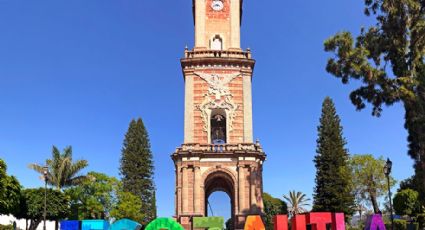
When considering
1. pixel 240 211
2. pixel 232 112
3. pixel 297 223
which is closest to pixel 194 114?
pixel 232 112

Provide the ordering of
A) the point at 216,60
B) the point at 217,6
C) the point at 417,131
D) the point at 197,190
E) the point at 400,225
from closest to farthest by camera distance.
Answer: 1. the point at 417,131
2. the point at 400,225
3. the point at 197,190
4. the point at 216,60
5. the point at 217,6

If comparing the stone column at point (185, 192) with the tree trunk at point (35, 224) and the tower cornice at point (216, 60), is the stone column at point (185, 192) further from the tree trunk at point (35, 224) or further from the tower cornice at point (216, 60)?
the tree trunk at point (35, 224)

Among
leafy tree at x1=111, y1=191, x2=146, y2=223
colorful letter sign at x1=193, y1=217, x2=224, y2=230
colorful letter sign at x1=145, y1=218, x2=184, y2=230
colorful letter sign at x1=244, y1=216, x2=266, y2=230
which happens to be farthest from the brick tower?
colorful letter sign at x1=145, y1=218, x2=184, y2=230

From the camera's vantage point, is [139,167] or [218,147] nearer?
[218,147]

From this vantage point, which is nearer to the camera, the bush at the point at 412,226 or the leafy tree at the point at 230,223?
the bush at the point at 412,226

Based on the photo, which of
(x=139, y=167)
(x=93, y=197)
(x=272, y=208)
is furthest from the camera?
(x=272, y=208)

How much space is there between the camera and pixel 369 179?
166ft

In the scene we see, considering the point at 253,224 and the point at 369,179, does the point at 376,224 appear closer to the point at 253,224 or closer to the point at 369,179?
the point at 253,224

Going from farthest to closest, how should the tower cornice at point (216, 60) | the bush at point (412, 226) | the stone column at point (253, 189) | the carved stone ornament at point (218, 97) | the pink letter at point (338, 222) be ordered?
1. the tower cornice at point (216, 60)
2. the carved stone ornament at point (218, 97)
3. the stone column at point (253, 189)
4. the bush at point (412, 226)
5. the pink letter at point (338, 222)

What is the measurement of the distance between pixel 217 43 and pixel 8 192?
22.4 metres

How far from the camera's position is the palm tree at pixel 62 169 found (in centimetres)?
4541

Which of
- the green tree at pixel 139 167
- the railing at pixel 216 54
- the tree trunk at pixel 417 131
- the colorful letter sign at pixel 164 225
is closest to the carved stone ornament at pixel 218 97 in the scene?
the railing at pixel 216 54

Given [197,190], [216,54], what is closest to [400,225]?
[197,190]

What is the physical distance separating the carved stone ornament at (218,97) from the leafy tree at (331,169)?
20246 mm
